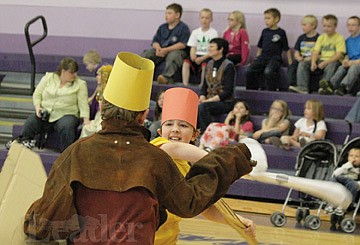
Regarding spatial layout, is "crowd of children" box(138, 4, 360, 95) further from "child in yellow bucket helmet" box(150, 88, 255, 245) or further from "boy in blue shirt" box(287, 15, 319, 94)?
"child in yellow bucket helmet" box(150, 88, 255, 245)

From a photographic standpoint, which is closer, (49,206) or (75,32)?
(49,206)

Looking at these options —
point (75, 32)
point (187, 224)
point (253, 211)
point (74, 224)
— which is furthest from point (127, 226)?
point (75, 32)

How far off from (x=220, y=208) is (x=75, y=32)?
937 cm

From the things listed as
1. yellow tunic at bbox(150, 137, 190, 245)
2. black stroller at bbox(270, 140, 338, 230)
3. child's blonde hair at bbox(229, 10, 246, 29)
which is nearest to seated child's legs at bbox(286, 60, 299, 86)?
child's blonde hair at bbox(229, 10, 246, 29)

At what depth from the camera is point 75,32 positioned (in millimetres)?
12883

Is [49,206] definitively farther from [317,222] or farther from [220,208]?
[317,222]

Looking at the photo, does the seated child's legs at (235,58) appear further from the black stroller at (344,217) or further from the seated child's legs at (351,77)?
the black stroller at (344,217)

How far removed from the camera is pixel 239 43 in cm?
1109

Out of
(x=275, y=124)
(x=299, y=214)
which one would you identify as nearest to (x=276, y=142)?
(x=275, y=124)

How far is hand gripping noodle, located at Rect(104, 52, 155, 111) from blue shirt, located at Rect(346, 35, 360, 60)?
7.63 metres

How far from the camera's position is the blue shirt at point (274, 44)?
1098cm

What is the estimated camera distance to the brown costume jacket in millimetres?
3277

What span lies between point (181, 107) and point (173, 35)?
7174mm

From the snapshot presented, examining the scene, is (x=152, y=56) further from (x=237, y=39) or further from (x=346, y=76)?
(x=346, y=76)
